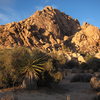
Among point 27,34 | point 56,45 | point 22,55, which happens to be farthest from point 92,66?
point 27,34

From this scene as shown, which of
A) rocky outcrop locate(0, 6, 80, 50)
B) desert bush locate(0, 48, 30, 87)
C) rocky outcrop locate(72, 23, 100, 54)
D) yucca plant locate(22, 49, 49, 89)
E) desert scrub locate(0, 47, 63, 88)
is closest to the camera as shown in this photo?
yucca plant locate(22, 49, 49, 89)

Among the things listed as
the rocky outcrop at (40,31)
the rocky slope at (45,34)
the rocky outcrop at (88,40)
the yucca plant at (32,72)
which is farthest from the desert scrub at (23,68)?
the rocky outcrop at (88,40)

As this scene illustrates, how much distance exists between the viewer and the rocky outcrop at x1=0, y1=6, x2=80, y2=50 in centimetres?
6612

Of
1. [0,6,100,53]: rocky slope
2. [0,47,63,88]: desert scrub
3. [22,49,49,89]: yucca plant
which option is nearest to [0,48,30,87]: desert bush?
[0,47,63,88]: desert scrub

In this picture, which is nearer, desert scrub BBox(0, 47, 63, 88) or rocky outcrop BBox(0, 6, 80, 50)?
desert scrub BBox(0, 47, 63, 88)

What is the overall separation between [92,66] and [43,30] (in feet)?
156

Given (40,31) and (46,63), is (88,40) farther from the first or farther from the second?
(46,63)

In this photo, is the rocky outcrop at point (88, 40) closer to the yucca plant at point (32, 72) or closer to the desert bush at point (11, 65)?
the yucca plant at point (32, 72)

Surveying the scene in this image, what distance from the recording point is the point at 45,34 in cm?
7800

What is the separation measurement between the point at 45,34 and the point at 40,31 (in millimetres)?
3196

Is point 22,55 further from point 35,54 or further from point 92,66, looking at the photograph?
point 92,66

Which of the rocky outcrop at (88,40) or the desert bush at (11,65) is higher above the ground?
the rocky outcrop at (88,40)

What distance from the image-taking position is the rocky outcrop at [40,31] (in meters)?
66.1

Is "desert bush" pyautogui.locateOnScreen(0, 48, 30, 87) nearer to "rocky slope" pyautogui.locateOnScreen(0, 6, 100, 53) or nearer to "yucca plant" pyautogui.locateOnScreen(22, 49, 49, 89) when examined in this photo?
"yucca plant" pyautogui.locateOnScreen(22, 49, 49, 89)
